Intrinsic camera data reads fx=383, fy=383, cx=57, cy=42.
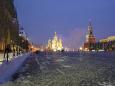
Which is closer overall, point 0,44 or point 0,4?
point 0,4

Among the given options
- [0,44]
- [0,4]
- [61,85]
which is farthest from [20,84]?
[0,44]

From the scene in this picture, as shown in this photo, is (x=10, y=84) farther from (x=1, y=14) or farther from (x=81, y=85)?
(x=1, y=14)

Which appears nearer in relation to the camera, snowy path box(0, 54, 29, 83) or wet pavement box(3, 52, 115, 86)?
wet pavement box(3, 52, 115, 86)

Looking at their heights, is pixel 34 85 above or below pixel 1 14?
below

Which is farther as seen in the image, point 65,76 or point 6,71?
point 6,71

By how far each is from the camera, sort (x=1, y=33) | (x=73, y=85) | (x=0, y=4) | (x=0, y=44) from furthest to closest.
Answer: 1. (x=0, y=44)
2. (x=1, y=33)
3. (x=0, y=4)
4. (x=73, y=85)

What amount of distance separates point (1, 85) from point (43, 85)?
2.28 m

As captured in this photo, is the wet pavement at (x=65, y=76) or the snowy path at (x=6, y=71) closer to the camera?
the wet pavement at (x=65, y=76)

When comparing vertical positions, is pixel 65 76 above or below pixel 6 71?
below

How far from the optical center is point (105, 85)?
20.5 m

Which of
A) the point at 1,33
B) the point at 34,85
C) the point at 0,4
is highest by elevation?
the point at 0,4

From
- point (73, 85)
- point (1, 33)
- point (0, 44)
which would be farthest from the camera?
point (0, 44)

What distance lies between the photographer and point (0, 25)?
77812 mm

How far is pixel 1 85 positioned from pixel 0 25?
2284 inches
